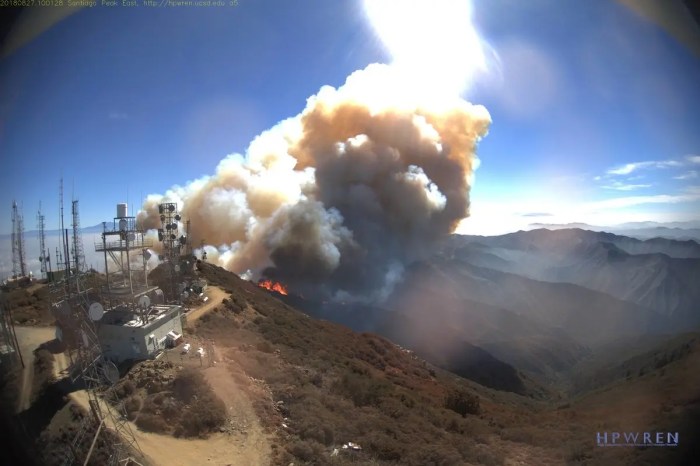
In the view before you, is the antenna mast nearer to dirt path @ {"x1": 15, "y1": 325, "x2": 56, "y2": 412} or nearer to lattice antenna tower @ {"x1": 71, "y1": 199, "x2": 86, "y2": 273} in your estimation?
lattice antenna tower @ {"x1": 71, "y1": 199, "x2": 86, "y2": 273}

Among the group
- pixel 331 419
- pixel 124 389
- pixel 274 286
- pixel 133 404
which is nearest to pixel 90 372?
pixel 124 389

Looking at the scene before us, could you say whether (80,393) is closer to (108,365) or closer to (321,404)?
(108,365)

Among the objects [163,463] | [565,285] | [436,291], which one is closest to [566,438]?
[163,463]

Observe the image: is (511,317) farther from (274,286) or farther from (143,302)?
(143,302)

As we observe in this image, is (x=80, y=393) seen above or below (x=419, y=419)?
above

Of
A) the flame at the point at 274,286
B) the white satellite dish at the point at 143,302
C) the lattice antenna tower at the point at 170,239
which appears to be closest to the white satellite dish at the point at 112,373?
the white satellite dish at the point at 143,302
